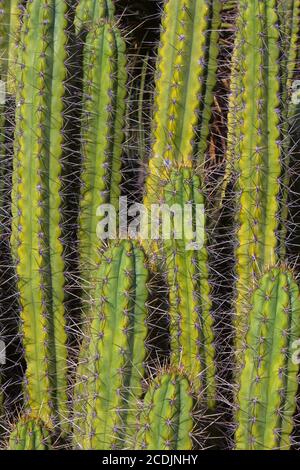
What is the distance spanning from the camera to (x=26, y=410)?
10.2 feet

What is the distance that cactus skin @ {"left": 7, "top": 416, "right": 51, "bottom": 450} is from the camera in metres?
2.66

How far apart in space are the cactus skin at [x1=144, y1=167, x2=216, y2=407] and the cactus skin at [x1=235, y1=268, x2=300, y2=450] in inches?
11.6

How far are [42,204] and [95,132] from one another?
38 centimetres

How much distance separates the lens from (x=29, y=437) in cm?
268

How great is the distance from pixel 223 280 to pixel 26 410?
914 millimetres

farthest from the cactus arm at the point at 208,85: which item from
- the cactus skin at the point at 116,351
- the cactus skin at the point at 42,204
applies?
the cactus skin at the point at 116,351

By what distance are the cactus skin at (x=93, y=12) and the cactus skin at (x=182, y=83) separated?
270 millimetres

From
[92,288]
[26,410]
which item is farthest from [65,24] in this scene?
[26,410]

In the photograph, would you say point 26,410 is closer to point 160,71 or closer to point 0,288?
point 0,288

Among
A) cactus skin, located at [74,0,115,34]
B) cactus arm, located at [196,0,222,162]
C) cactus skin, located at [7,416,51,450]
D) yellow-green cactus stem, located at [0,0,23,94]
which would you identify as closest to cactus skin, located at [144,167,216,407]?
cactus arm, located at [196,0,222,162]

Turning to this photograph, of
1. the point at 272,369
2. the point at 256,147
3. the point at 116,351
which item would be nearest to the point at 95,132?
the point at 256,147

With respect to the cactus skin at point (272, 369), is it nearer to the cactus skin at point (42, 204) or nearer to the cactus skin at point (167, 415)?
the cactus skin at point (167, 415)

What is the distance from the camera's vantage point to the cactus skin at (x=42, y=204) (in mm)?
3139
